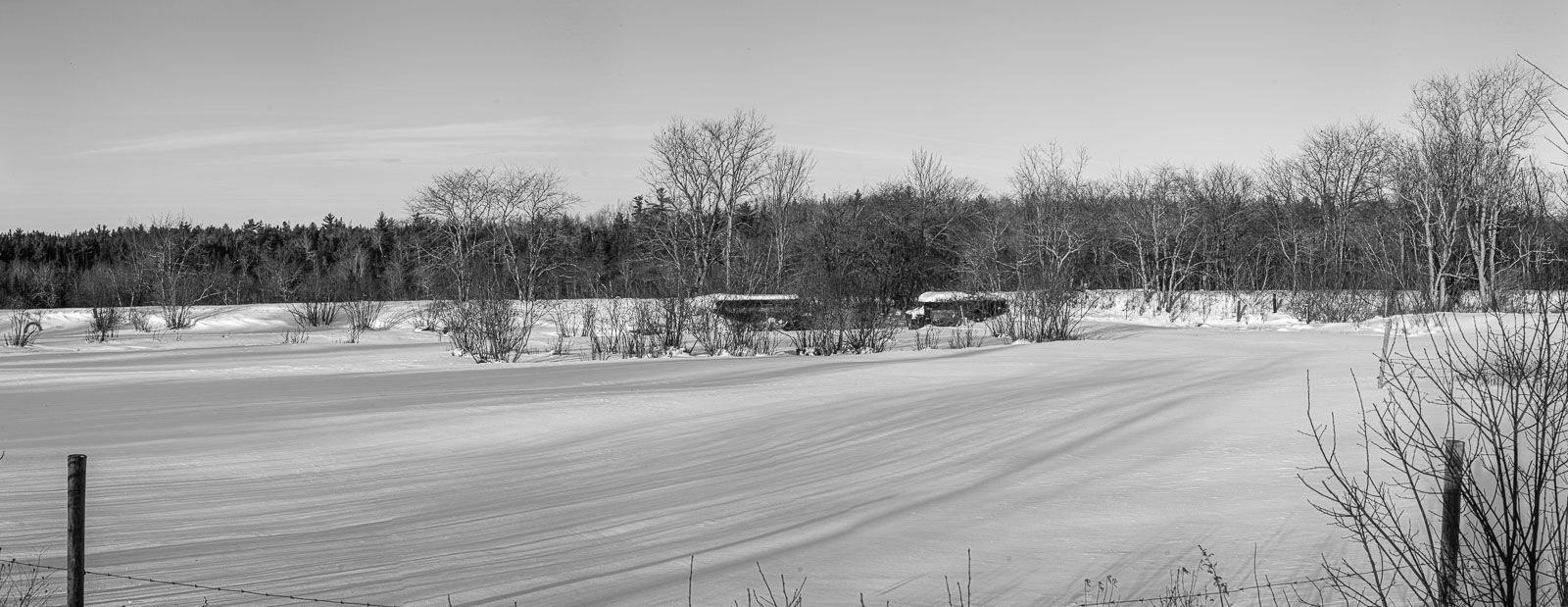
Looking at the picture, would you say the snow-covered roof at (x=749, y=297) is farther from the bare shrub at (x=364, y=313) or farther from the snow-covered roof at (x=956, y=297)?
the bare shrub at (x=364, y=313)

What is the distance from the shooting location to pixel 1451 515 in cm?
457

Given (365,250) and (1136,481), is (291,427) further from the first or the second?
(365,250)

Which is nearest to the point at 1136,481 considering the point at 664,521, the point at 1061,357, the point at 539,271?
the point at 664,521

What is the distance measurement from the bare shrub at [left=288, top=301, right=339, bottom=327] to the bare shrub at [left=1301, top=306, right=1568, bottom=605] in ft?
109

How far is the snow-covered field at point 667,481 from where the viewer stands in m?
6.99

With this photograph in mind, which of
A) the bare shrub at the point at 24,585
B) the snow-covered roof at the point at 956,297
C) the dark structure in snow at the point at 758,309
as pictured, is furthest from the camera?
the snow-covered roof at the point at 956,297

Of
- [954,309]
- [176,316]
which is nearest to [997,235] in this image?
[954,309]

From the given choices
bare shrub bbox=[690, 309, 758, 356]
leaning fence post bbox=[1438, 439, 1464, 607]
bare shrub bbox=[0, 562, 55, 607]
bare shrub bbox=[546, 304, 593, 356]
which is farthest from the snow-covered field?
bare shrub bbox=[546, 304, 593, 356]

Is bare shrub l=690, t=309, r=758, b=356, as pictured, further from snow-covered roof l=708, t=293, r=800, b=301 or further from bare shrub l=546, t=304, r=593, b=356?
bare shrub l=546, t=304, r=593, b=356

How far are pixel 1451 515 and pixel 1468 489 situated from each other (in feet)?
0.58

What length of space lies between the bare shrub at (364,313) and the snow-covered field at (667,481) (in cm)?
1558

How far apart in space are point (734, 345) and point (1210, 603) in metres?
18.3

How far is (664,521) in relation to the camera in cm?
842

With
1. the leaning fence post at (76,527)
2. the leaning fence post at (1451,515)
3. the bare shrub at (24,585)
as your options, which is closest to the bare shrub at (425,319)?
the bare shrub at (24,585)
